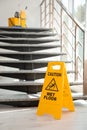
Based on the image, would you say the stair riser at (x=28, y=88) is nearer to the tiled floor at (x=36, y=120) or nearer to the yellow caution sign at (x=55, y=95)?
the tiled floor at (x=36, y=120)

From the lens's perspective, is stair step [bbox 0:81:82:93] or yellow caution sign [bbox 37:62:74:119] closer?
yellow caution sign [bbox 37:62:74:119]

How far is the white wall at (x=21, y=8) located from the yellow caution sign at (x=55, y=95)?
5.18 m

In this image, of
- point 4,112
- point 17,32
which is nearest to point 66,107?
point 4,112

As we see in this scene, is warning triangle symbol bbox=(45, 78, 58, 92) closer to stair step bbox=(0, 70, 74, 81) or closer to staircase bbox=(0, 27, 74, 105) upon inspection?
staircase bbox=(0, 27, 74, 105)

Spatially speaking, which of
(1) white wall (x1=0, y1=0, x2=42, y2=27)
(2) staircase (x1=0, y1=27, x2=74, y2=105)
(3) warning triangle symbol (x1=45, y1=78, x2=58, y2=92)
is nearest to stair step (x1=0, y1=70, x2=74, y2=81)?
(2) staircase (x1=0, y1=27, x2=74, y2=105)

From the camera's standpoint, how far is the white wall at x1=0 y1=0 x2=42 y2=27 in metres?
8.00

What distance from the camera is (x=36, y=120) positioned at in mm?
2705

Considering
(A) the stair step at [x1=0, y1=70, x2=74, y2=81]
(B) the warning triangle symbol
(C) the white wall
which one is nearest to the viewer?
(B) the warning triangle symbol

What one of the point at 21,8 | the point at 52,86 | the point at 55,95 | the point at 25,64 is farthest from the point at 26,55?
the point at 21,8

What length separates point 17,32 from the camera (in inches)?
212

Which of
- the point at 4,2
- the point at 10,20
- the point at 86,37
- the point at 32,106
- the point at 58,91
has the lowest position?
the point at 32,106

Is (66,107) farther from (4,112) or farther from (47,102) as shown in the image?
(4,112)

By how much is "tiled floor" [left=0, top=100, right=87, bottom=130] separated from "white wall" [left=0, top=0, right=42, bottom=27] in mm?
5217

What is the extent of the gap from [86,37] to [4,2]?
16.5 feet
